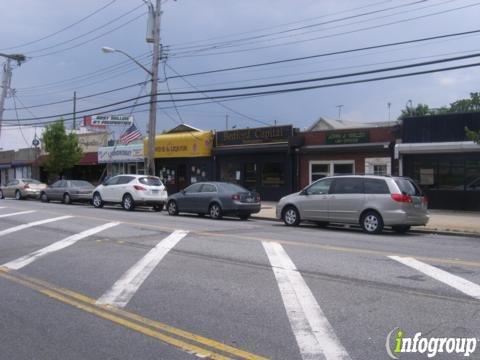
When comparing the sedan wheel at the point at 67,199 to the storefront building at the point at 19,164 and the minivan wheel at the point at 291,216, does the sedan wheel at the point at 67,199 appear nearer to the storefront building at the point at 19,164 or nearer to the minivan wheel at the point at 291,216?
the minivan wheel at the point at 291,216

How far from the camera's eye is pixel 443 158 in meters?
22.4

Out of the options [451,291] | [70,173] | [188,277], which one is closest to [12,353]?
[188,277]

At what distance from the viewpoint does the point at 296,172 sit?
27062 millimetres

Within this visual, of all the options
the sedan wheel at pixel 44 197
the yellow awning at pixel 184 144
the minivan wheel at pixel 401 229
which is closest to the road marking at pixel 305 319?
the minivan wheel at pixel 401 229

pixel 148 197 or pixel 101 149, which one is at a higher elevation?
pixel 101 149

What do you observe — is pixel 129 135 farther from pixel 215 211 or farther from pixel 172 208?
pixel 215 211

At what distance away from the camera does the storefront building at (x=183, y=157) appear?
31328 millimetres

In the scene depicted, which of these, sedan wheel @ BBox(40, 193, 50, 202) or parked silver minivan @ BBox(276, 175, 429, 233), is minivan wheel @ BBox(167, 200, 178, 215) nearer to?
parked silver minivan @ BBox(276, 175, 429, 233)

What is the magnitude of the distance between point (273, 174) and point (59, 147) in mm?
16738

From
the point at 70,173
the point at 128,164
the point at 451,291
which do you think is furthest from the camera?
the point at 70,173

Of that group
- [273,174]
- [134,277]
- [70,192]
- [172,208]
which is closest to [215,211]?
[172,208]

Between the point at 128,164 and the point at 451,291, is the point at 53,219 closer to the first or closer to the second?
the point at 451,291

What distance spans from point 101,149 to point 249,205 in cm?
2073

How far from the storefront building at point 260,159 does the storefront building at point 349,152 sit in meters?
0.84
